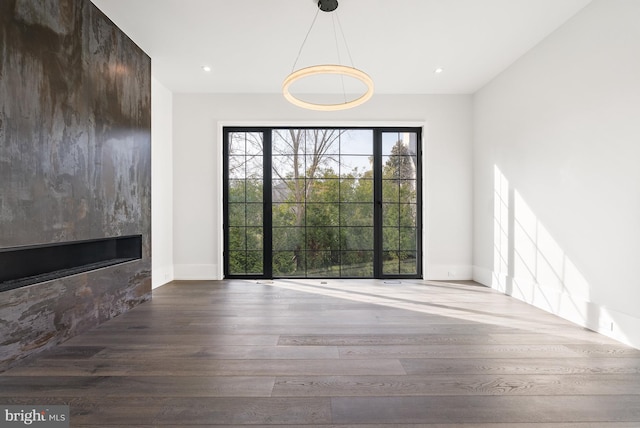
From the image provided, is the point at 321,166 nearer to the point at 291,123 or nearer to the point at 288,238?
the point at 291,123

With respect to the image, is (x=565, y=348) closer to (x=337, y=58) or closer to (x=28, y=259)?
(x=337, y=58)

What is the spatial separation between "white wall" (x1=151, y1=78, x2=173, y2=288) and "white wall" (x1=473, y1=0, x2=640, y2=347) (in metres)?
4.66

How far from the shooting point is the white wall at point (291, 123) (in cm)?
474

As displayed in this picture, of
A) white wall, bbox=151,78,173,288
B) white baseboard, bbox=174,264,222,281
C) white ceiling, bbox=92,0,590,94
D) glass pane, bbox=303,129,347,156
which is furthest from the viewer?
glass pane, bbox=303,129,347,156

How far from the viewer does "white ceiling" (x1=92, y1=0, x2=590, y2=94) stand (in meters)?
2.78

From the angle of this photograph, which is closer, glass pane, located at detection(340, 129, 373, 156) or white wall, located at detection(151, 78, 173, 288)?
white wall, located at detection(151, 78, 173, 288)

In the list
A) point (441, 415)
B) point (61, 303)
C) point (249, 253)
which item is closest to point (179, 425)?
point (441, 415)

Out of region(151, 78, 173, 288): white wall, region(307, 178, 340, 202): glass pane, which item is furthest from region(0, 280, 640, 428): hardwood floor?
region(307, 178, 340, 202): glass pane

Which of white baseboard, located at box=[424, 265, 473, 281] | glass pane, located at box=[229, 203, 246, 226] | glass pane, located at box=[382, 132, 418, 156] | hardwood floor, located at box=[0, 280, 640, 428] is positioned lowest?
hardwood floor, located at box=[0, 280, 640, 428]

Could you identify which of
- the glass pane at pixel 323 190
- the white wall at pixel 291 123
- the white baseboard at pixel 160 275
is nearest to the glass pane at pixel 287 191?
the glass pane at pixel 323 190

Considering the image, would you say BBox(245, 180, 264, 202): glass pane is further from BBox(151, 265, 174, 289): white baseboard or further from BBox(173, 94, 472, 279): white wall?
BBox(151, 265, 174, 289): white baseboard

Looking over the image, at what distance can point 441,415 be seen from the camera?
1526mm

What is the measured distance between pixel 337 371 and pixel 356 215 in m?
3.10

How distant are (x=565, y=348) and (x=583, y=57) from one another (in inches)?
99.5
